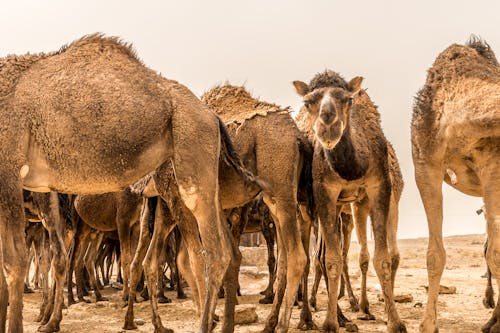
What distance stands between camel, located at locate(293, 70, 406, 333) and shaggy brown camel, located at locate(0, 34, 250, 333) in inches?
58.4

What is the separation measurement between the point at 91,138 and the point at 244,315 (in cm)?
A: 372

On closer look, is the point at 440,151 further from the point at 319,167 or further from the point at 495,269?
the point at 319,167

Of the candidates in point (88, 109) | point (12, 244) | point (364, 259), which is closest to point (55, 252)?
point (12, 244)

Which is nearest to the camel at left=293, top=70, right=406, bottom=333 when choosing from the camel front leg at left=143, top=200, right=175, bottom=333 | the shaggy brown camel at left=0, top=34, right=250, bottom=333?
the shaggy brown camel at left=0, top=34, right=250, bottom=333

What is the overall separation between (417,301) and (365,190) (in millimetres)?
3949

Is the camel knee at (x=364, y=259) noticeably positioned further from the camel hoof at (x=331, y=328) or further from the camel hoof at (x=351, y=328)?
the camel hoof at (x=331, y=328)

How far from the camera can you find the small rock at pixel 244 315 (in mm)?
7910

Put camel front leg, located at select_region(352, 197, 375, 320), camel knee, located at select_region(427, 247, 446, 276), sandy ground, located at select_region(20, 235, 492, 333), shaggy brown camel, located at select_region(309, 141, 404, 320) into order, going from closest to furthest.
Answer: camel knee, located at select_region(427, 247, 446, 276), sandy ground, located at select_region(20, 235, 492, 333), shaggy brown camel, located at select_region(309, 141, 404, 320), camel front leg, located at select_region(352, 197, 375, 320)

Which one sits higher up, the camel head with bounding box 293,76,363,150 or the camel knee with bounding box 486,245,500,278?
the camel head with bounding box 293,76,363,150

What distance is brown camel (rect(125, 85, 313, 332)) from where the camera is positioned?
677 centimetres

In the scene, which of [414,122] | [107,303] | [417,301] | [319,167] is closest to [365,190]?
[319,167]

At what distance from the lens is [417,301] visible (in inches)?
408

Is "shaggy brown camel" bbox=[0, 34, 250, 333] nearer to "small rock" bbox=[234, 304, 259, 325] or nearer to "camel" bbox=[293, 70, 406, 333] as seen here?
"camel" bbox=[293, 70, 406, 333]

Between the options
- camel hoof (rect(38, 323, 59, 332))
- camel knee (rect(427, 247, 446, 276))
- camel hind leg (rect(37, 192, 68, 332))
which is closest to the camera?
camel knee (rect(427, 247, 446, 276))
